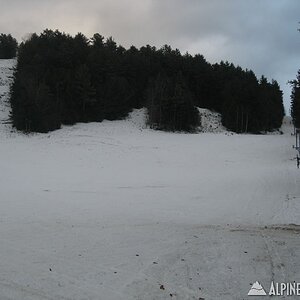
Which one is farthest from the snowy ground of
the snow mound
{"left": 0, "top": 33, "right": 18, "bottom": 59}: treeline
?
{"left": 0, "top": 33, "right": 18, "bottom": 59}: treeline

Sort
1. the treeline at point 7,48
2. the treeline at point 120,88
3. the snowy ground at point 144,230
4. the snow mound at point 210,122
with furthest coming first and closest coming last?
1. the treeline at point 7,48
2. the snow mound at point 210,122
3. the treeline at point 120,88
4. the snowy ground at point 144,230

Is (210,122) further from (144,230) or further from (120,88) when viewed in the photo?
(144,230)

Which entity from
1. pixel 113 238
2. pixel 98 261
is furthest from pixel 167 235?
pixel 98 261

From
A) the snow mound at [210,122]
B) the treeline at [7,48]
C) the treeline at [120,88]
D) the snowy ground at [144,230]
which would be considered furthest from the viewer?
the treeline at [7,48]

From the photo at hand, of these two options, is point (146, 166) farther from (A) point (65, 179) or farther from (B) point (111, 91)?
(B) point (111, 91)

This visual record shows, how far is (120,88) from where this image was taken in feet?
222

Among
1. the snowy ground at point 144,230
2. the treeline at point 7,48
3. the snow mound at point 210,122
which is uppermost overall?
the treeline at point 7,48

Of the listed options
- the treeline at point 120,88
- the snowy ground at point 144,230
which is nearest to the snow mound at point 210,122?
the treeline at point 120,88

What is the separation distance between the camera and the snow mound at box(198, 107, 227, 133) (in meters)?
67.9

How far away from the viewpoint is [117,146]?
148 ft

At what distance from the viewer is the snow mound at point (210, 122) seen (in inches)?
2672

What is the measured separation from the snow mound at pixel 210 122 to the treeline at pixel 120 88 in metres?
1.77

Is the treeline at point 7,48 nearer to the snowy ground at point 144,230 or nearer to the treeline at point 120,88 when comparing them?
the treeline at point 120,88

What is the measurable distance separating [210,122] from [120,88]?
1625 centimetres
